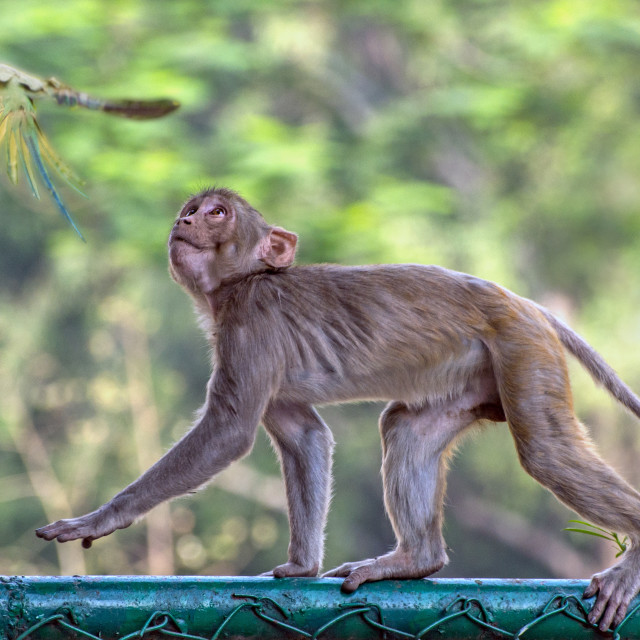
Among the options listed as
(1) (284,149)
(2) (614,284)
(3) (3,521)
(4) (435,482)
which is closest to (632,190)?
(2) (614,284)

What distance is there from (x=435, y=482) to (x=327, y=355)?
42 cm

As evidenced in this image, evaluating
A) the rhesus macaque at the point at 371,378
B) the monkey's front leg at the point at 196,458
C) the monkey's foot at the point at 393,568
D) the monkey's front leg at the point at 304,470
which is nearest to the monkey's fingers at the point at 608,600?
the rhesus macaque at the point at 371,378

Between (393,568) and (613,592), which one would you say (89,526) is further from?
(613,592)

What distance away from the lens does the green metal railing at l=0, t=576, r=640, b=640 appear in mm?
1776

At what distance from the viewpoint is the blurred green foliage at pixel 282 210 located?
9047mm

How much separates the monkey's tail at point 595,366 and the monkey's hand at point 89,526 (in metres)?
1.18

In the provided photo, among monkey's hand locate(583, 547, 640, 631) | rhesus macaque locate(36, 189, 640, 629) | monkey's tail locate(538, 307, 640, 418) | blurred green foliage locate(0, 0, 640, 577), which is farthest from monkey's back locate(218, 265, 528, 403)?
blurred green foliage locate(0, 0, 640, 577)

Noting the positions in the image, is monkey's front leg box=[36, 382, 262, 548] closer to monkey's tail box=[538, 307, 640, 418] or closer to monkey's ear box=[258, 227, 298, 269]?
monkey's ear box=[258, 227, 298, 269]

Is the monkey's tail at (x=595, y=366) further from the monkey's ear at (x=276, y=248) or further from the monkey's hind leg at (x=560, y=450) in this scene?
the monkey's ear at (x=276, y=248)

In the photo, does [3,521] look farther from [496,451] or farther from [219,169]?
[496,451]

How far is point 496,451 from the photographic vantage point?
11.2 metres

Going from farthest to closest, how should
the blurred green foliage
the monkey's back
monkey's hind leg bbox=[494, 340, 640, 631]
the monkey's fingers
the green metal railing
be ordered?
the blurred green foliage < the monkey's back < monkey's hind leg bbox=[494, 340, 640, 631] < the monkey's fingers < the green metal railing

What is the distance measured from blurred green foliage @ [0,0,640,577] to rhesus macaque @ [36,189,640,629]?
18.2 feet

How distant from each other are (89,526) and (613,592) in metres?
1.12
